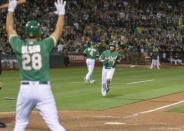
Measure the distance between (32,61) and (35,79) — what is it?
0.29m

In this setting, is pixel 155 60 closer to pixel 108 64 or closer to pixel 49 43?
pixel 108 64

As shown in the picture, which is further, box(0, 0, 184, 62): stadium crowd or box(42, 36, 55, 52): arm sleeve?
box(0, 0, 184, 62): stadium crowd

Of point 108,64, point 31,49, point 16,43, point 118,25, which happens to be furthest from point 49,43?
point 118,25

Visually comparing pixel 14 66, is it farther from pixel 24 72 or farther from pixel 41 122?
pixel 24 72

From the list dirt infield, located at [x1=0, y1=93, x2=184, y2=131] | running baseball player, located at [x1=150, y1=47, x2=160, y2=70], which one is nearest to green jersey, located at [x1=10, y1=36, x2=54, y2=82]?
dirt infield, located at [x1=0, y1=93, x2=184, y2=131]

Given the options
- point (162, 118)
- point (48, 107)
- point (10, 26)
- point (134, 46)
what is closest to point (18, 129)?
point (48, 107)

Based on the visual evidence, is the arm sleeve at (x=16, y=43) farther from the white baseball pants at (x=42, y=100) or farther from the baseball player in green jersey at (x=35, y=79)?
the white baseball pants at (x=42, y=100)

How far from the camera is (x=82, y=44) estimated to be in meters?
46.5

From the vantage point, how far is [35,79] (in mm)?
8516

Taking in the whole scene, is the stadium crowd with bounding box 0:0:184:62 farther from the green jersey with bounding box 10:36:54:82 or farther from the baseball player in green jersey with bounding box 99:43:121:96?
the green jersey with bounding box 10:36:54:82

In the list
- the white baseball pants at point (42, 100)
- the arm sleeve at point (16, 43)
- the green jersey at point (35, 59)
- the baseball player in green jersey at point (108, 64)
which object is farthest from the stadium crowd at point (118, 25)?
the white baseball pants at point (42, 100)

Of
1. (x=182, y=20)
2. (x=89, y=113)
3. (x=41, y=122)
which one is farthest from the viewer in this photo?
(x=182, y=20)

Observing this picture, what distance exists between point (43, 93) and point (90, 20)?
142 feet

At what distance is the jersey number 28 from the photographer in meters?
8.53
